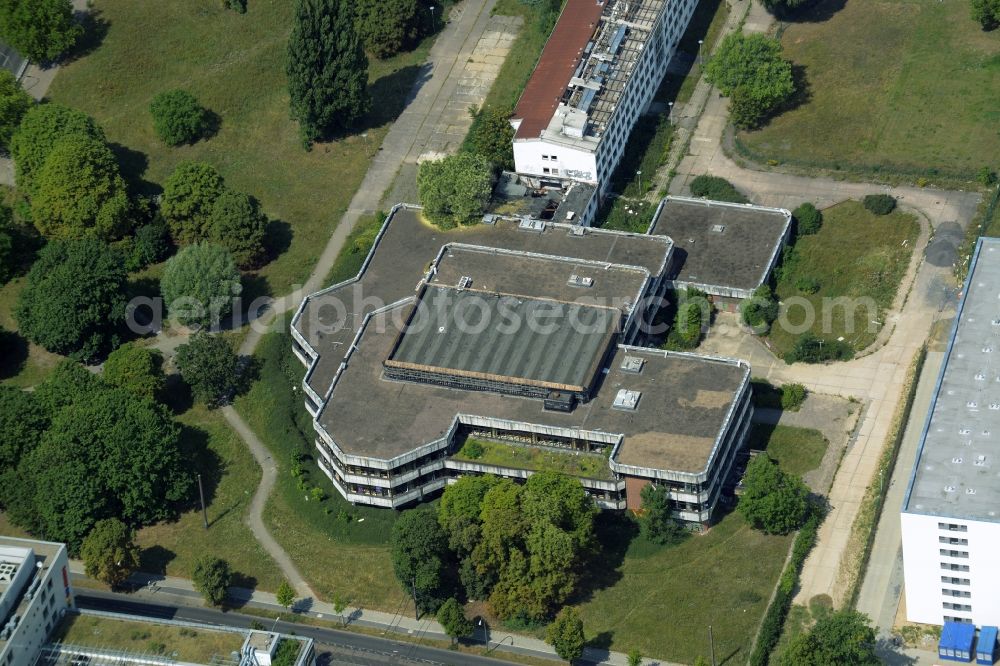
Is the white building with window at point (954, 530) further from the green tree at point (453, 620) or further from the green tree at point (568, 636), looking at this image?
the green tree at point (453, 620)

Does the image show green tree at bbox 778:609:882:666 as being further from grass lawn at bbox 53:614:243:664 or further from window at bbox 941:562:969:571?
grass lawn at bbox 53:614:243:664

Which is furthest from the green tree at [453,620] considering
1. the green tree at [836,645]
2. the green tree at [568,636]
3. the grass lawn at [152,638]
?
the green tree at [836,645]

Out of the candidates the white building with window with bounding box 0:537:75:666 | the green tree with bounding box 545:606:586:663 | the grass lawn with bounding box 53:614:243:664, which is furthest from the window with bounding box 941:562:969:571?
the white building with window with bounding box 0:537:75:666

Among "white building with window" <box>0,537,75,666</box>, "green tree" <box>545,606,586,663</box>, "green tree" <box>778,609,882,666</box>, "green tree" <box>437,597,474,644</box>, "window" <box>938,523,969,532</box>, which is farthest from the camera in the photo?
"green tree" <box>437,597,474,644</box>

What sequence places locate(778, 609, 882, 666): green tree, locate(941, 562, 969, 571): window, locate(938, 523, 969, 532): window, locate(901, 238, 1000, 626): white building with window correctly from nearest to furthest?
locate(778, 609, 882, 666): green tree → locate(938, 523, 969, 532): window → locate(901, 238, 1000, 626): white building with window → locate(941, 562, 969, 571): window

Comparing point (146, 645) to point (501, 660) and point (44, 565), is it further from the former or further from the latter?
point (501, 660)

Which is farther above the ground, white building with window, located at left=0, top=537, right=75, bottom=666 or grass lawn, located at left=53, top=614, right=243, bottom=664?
white building with window, located at left=0, top=537, right=75, bottom=666

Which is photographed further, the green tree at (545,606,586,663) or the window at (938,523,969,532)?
the green tree at (545,606,586,663)

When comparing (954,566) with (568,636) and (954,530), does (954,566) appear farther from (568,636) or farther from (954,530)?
(568,636)
